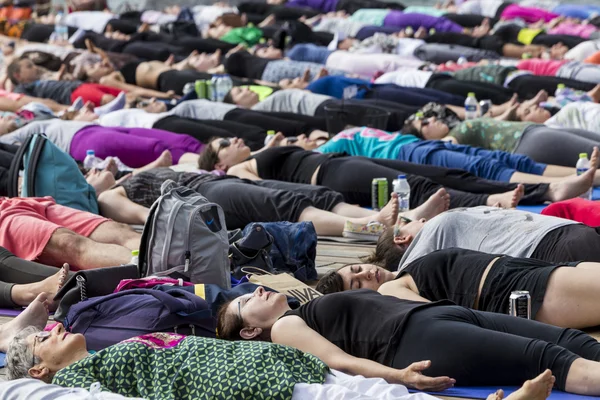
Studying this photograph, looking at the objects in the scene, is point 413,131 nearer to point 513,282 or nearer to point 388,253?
point 388,253

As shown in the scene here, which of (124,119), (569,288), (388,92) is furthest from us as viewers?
(388,92)

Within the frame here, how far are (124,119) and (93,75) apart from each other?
259cm

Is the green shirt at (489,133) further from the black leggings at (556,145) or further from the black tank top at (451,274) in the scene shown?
the black tank top at (451,274)

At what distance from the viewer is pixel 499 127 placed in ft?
25.8

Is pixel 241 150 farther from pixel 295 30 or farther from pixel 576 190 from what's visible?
pixel 295 30

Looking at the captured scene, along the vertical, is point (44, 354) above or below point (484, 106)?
above

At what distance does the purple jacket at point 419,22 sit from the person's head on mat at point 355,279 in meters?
9.13

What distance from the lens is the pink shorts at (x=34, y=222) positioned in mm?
5645

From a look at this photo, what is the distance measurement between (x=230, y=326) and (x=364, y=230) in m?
2.05

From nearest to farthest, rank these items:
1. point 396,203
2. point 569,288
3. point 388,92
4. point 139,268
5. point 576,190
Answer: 1. point 569,288
2. point 139,268
3. point 396,203
4. point 576,190
5. point 388,92

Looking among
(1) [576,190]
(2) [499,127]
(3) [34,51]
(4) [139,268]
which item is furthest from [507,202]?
(3) [34,51]

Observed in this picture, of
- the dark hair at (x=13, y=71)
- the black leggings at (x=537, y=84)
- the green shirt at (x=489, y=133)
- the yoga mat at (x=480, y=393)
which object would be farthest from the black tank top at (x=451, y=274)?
the dark hair at (x=13, y=71)

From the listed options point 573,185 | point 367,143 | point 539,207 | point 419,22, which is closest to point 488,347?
point 573,185

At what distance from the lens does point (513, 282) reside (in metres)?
4.32
